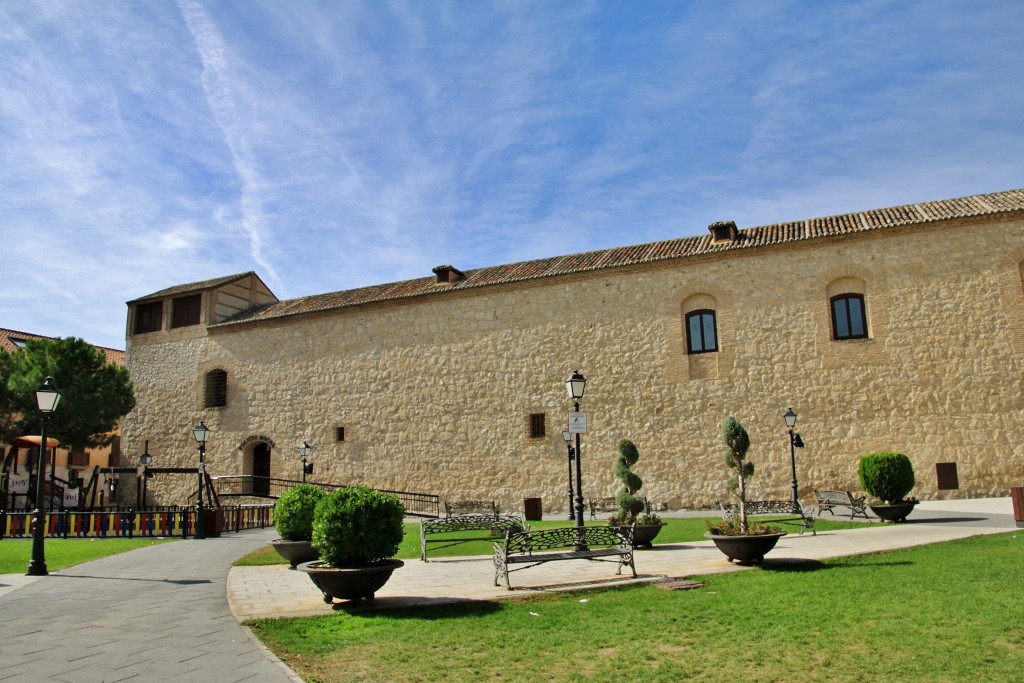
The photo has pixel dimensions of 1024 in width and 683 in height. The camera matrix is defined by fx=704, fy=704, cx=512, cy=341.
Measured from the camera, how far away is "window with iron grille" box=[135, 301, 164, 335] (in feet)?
98.3

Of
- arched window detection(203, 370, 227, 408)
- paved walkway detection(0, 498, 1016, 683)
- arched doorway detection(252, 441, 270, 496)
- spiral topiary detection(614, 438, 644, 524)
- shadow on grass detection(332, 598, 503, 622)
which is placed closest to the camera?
paved walkway detection(0, 498, 1016, 683)

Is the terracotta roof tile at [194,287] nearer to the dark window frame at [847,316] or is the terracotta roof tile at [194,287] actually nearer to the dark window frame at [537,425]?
the dark window frame at [537,425]

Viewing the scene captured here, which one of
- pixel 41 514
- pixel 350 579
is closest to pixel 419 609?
pixel 350 579

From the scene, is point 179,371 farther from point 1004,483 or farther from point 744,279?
point 1004,483


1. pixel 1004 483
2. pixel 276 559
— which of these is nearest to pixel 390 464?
pixel 276 559

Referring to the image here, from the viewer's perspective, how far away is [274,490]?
85.8 feet

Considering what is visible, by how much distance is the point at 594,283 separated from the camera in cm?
2258

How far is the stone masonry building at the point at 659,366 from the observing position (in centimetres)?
1859

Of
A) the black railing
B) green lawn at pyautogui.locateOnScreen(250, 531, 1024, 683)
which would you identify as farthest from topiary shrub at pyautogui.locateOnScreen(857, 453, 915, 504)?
the black railing

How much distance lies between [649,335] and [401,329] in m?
8.91

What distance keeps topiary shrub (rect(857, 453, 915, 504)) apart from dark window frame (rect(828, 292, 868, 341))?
18.1 ft

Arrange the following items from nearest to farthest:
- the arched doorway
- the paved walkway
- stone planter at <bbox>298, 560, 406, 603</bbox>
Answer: the paved walkway < stone planter at <bbox>298, 560, 406, 603</bbox> < the arched doorway

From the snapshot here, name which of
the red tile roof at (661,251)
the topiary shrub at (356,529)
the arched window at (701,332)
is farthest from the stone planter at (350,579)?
the red tile roof at (661,251)

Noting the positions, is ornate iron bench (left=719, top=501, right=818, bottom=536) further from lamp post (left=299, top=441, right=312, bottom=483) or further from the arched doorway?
the arched doorway
